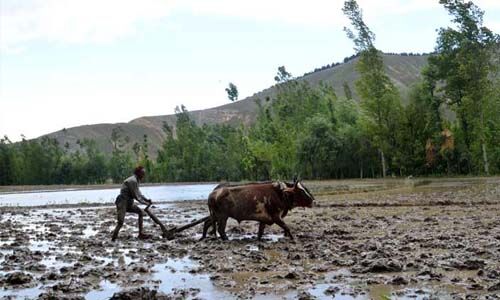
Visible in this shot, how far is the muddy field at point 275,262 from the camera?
32.1 ft

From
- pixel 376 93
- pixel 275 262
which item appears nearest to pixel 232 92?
pixel 376 93

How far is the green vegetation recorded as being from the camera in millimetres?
61969

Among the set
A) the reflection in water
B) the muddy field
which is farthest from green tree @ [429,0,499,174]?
the muddy field

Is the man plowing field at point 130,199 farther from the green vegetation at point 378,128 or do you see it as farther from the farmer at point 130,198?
the green vegetation at point 378,128

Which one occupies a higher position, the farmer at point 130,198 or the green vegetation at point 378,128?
the green vegetation at point 378,128

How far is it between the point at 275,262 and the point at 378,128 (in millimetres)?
60585

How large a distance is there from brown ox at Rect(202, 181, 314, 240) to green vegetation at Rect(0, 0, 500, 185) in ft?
160

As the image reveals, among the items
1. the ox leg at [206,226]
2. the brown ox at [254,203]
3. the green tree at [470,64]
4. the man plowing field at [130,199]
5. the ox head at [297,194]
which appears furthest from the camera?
the green tree at [470,64]

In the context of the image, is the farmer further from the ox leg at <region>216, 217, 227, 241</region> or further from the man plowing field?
the ox leg at <region>216, 217, 227, 241</region>

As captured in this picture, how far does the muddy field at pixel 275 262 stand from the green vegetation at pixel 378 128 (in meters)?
45.6

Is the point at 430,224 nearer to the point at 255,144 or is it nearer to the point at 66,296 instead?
the point at 66,296

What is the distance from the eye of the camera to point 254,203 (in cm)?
1667

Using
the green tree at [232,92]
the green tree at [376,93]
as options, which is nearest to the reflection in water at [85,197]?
the green tree at [376,93]

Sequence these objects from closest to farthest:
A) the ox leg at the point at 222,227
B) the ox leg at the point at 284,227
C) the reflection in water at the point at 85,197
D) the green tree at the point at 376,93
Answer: the ox leg at the point at 284,227, the ox leg at the point at 222,227, the reflection in water at the point at 85,197, the green tree at the point at 376,93
